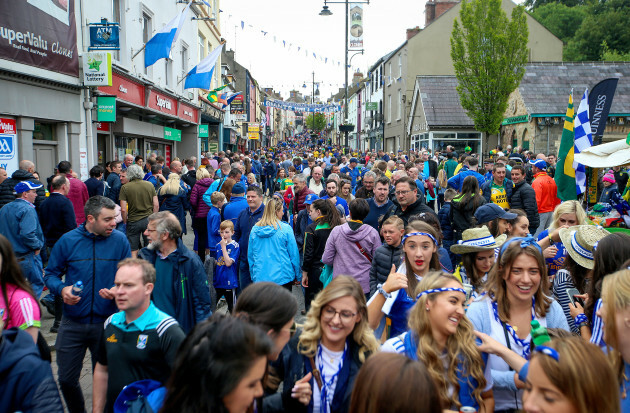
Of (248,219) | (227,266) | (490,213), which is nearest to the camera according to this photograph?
(490,213)

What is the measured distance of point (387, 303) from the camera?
3.55 metres

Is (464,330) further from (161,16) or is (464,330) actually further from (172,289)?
(161,16)

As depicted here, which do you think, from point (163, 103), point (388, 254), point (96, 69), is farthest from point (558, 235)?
point (163, 103)

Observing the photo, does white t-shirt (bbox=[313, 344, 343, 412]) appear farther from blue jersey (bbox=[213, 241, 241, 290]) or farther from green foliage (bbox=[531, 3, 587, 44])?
green foliage (bbox=[531, 3, 587, 44])

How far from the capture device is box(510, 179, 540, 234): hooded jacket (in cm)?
808

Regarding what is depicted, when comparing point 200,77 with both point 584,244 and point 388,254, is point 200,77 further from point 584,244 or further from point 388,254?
point 584,244

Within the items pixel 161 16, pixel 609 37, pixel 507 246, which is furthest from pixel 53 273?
pixel 609 37

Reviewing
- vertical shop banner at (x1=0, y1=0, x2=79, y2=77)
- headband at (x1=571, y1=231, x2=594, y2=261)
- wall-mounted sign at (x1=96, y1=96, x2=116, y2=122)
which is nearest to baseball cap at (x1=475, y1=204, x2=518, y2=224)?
headband at (x1=571, y1=231, x2=594, y2=261)

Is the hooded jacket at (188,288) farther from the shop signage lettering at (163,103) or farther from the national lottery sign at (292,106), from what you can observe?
the national lottery sign at (292,106)

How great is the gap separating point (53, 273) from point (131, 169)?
17.9 feet

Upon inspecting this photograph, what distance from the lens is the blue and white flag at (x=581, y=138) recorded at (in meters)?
7.42

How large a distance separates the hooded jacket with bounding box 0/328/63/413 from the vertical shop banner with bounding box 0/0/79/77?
839 centimetres

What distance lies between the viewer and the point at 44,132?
36.7 feet

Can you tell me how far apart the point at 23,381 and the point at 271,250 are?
12.7ft
